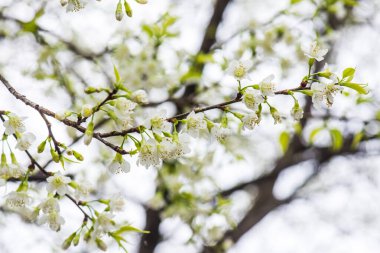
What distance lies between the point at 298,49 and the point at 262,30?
0.23 metres

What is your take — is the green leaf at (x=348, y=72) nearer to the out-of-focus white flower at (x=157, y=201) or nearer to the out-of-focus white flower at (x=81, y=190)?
the out-of-focus white flower at (x=81, y=190)

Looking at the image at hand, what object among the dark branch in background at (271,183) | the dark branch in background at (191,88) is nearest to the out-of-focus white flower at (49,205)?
the dark branch in background at (191,88)

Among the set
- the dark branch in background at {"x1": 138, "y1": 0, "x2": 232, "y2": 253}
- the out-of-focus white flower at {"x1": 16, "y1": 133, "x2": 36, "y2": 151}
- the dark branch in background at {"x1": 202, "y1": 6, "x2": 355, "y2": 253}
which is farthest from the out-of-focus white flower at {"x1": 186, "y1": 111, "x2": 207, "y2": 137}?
the dark branch in background at {"x1": 202, "y1": 6, "x2": 355, "y2": 253}

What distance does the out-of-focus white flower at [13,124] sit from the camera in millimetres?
1250

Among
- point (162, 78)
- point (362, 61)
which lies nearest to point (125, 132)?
point (162, 78)

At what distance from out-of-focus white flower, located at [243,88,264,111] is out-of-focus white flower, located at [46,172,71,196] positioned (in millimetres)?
528

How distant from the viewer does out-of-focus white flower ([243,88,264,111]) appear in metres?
1.20

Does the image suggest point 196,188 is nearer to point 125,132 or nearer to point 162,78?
point 162,78

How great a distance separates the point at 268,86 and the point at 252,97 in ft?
0.18

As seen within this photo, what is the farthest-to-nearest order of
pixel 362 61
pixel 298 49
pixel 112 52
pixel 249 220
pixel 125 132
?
pixel 362 61, pixel 249 220, pixel 298 49, pixel 112 52, pixel 125 132

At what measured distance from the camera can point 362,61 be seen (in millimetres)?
5238

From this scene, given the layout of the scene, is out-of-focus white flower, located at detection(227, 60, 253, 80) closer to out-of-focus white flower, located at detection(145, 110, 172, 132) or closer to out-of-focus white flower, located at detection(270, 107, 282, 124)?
out-of-focus white flower, located at detection(270, 107, 282, 124)

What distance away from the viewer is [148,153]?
47.2 inches

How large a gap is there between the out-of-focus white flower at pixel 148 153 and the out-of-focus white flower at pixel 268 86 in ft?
0.95
